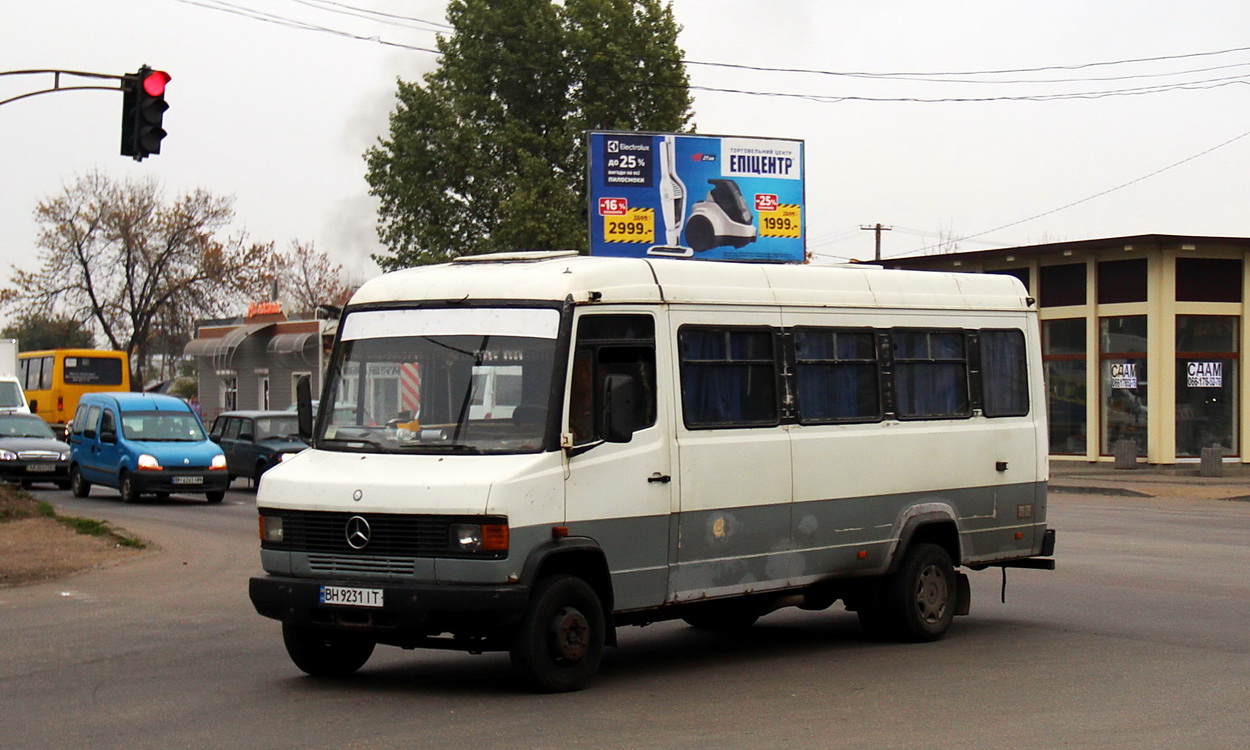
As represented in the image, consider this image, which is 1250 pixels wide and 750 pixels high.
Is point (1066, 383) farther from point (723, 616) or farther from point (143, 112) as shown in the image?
point (723, 616)

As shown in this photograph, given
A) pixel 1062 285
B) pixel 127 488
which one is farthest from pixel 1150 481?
pixel 127 488

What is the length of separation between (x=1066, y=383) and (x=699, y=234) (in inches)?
396

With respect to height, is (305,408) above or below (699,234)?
below

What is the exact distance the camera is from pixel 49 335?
110 m

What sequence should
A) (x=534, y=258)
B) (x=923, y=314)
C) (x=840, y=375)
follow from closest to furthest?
(x=534, y=258) → (x=840, y=375) → (x=923, y=314)

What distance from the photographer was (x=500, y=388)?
9430 millimetres

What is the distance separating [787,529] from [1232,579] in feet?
22.9

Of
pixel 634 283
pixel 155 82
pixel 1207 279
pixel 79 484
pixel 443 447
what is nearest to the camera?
pixel 443 447

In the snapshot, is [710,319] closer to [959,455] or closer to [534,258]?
[534,258]

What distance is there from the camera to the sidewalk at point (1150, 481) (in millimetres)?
31625

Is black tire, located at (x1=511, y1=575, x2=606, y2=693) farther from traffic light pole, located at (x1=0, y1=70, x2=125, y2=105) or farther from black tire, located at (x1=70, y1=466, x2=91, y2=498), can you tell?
black tire, located at (x1=70, y1=466, x2=91, y2=498)

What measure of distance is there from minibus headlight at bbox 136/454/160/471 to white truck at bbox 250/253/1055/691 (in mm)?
17577

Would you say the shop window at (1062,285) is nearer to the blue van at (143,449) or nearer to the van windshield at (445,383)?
the blue van at (143,449)

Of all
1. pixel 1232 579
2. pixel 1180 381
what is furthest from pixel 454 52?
pixel 1232 579
